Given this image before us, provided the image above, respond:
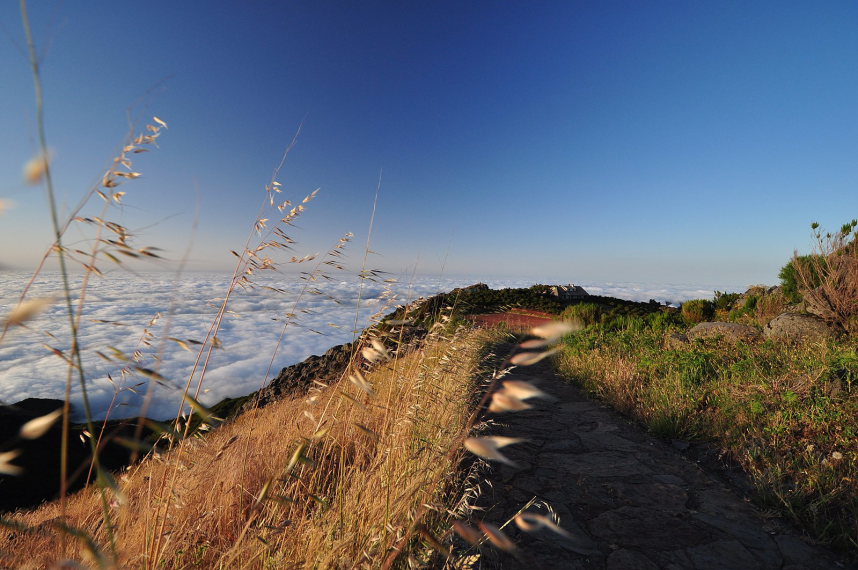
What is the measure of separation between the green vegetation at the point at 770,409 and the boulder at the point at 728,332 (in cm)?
55

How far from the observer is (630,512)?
2709 mm

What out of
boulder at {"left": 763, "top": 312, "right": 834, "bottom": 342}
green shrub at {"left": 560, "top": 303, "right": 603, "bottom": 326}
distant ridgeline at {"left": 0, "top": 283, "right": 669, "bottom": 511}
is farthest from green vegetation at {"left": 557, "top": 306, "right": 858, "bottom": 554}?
green shrub at {"left": 560, "top": 303, "right": 603, "bottom": 326}

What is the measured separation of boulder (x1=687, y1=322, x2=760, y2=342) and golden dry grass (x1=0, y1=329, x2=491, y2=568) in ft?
18.3

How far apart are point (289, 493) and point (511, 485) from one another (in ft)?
6.03

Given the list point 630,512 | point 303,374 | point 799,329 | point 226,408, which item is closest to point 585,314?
point 799,329

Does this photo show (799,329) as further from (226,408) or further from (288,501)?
(226,408)

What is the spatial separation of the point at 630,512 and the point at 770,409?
2.26 meters

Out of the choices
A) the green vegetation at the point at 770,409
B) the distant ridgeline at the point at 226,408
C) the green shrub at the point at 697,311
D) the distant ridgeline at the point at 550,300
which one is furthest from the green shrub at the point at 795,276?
the distant ridgeline at the point at 550,300

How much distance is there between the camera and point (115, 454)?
13.1 m

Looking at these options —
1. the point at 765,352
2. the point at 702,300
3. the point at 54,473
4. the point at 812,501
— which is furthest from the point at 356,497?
the point at 54,473

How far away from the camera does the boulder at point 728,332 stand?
6473 millimetres

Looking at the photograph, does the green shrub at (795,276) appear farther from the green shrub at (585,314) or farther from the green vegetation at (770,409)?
the green shrub at (585,314)

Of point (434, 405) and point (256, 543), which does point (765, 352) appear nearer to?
point (434, 405)

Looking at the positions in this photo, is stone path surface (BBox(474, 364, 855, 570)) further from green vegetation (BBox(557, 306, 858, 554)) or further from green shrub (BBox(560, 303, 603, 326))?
green shrub (BBox(560, 303, 603, 326))
